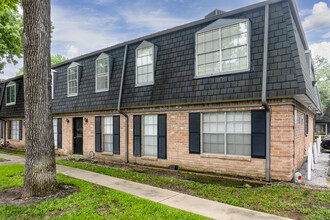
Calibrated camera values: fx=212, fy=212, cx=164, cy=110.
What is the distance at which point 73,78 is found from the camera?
11695 mm

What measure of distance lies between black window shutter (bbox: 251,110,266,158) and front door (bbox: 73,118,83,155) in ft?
29.2

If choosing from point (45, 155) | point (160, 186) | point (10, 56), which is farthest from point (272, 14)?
point (10, 56)

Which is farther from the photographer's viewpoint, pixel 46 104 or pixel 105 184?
pixel 105 184

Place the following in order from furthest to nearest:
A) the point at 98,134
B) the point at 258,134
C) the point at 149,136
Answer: the point at 98,134, the point at 149,136, the point at 258,134

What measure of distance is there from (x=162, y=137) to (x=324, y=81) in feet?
119

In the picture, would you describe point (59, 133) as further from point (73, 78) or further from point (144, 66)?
point (144, 66)

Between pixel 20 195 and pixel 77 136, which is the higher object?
pixel 77 136

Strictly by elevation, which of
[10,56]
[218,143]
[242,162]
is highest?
[10,56]

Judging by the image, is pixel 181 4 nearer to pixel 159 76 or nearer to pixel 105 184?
pixel 159 76

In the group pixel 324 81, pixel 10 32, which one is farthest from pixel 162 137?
pixel 324 81

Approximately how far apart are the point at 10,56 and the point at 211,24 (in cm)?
1739

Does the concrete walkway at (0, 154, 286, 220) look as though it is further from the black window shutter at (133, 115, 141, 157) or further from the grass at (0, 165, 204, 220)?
the black window shutter at (133, 115, 141, 157)

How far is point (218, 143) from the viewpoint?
23.5ft

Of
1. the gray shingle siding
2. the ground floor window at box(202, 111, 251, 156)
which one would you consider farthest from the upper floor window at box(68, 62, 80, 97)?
the ground floor window at box(202, 111, 251, 156)
